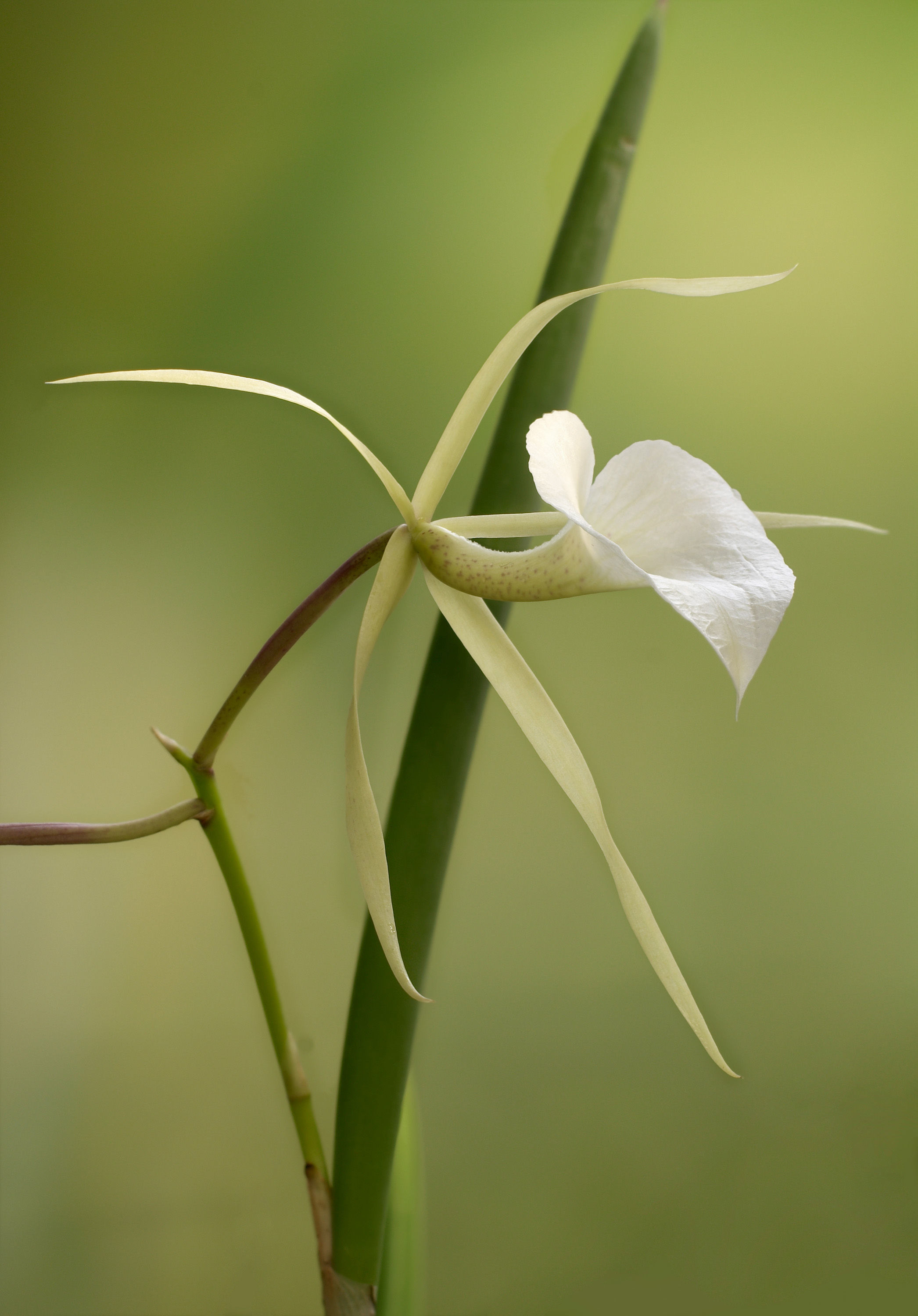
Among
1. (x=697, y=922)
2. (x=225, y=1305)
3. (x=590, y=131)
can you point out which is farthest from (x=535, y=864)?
(x=590, y=131)

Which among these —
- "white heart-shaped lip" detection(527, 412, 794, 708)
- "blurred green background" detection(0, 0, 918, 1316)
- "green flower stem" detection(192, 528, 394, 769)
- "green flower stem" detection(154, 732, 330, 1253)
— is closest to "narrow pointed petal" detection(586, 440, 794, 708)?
"white heart-shaped lip" detection(527, 412, 794, 708)

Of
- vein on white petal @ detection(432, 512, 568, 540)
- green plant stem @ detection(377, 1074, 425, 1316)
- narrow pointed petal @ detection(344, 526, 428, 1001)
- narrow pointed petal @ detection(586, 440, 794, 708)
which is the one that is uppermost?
narrow pointed petal @ detection(586, 440, 794, 708)

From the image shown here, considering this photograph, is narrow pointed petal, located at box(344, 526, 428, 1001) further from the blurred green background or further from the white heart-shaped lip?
the blurred green background

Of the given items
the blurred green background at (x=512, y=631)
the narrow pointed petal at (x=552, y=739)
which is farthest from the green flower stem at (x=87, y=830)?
the blurred green background at (x=512, y=631)

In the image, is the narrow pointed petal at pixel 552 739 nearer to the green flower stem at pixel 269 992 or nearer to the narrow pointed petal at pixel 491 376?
the narrow pointed petal at pixel 491 376

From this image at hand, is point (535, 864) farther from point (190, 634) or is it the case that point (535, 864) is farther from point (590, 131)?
point (590, 131)

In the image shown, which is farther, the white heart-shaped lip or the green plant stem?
the green plant stem

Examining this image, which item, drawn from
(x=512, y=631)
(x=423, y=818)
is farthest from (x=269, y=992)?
(x=512, y=631)

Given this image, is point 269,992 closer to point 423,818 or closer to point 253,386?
point 423,818

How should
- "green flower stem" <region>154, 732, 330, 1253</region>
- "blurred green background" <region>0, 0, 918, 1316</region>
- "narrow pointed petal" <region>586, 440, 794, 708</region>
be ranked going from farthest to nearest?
"blurred green background" <region>0, 0, 918, 1316</region>, "green flower stem" <region>154, 732, 330, 1253</region>, "narrow pointed petal" <region>586, 440, 794, 708</region>
